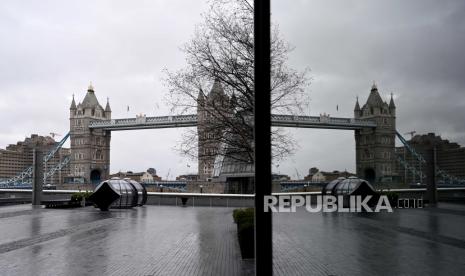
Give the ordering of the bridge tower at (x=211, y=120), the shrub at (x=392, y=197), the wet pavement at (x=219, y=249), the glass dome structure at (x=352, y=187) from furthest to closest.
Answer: the shrub at (x=392, y=197), the glass dome structure at (x=352, y=187), the bridge tower at (x=211, y=120), the wet pavement at (x=219, y=249)

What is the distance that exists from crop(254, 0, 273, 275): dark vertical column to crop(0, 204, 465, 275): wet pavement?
14.4 feet

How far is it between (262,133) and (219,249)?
292 inches

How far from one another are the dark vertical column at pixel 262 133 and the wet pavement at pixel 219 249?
14.4ft

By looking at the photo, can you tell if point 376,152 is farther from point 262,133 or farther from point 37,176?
point 262,133

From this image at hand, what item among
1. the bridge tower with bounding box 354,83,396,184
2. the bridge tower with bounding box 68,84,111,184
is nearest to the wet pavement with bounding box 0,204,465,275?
the bridge tower with bounding box 354,83,396,184

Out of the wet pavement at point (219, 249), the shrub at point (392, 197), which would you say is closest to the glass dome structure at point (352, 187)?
the shrub at point (392, 197)

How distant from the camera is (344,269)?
796cm

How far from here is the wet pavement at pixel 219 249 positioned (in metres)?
8.03

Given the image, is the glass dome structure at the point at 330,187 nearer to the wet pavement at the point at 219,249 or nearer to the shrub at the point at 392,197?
the shrub at the point at 392,197

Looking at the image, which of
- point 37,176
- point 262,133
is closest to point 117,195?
point 37,176

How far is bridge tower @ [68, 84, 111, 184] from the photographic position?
103062 mm

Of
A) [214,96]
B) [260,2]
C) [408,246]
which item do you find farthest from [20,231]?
[260,2]

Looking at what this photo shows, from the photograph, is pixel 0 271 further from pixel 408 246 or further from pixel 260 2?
pixel 408 246

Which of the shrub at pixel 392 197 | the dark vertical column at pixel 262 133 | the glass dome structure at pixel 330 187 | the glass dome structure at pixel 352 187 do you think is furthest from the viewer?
the glass dome structure at pixel 330 187
